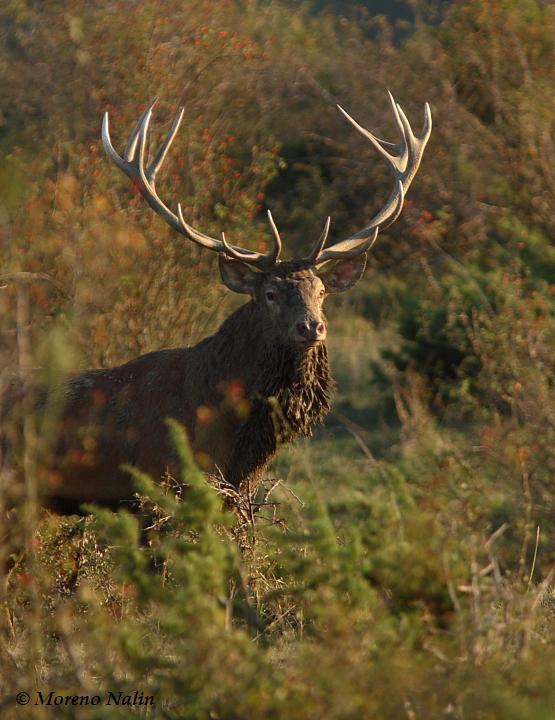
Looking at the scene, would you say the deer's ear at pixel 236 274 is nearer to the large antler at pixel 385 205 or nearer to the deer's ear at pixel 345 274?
the large antler at pixel 385 205

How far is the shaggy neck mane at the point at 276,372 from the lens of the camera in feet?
23.3

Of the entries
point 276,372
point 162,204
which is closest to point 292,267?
point 276,372

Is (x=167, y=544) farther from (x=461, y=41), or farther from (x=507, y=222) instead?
(x=461, y=41)

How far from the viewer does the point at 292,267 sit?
7.31 m

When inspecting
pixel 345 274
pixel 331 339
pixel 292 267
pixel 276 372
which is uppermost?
pixel 292 267

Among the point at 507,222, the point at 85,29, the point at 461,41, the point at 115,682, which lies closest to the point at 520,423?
the point at 115,682

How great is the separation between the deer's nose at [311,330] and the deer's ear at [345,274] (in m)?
0.73

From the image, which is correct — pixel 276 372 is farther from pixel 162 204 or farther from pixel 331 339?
pixel 331 339

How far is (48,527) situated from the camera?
712 centimetres

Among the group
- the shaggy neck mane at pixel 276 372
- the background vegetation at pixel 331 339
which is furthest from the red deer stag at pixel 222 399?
the background vegetation at pixel 331 339

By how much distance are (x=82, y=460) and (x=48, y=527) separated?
16.1 inches

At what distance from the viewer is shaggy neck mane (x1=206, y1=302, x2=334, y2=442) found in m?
7.11

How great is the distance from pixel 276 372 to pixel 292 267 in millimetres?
617

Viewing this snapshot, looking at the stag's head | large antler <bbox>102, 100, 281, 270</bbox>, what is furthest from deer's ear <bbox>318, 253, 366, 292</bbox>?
large antler <bbox>102, 100, 281, 270</bbox>
